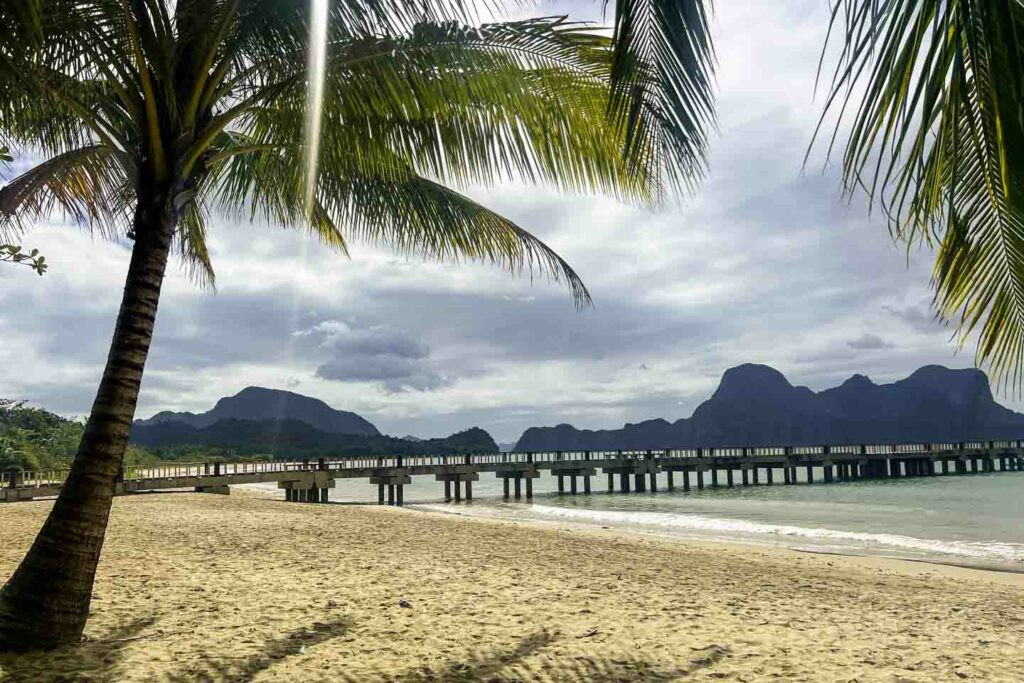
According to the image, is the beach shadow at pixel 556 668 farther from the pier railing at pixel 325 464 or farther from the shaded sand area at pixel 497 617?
the pier railing at pixel 325 464

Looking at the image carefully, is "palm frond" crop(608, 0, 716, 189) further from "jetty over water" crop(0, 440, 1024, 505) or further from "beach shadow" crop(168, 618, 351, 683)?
"jetty over water" crop(0, 440, 1024, 505)

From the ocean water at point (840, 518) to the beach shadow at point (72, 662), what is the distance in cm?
1653

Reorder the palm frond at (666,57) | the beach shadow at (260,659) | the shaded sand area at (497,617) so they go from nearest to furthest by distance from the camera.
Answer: the palm frond at (666,57)
the beach shadow at (260,659)
the shaded sand area at (497,617)

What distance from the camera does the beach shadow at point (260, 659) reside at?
442 centimetres

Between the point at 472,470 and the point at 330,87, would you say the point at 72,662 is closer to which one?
the point at 330,87

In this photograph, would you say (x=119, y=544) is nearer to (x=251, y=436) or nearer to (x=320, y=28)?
(x=320, y=28)

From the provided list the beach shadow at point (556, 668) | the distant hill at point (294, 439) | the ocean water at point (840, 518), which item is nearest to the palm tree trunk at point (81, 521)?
the beach shadow at point (556, 668)

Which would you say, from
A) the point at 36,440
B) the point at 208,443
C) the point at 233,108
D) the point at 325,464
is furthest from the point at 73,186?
the point at 208,443

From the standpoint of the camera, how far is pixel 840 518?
1087 inches

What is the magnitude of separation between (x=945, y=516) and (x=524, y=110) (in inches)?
1175

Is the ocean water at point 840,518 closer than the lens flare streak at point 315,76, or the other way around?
the lens flare streak at point 315,76

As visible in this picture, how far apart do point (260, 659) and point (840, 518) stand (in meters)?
27.3

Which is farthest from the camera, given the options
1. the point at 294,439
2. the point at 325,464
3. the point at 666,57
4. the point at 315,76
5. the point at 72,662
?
the point at 294,439

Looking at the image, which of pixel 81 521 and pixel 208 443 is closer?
pixel 81 521
